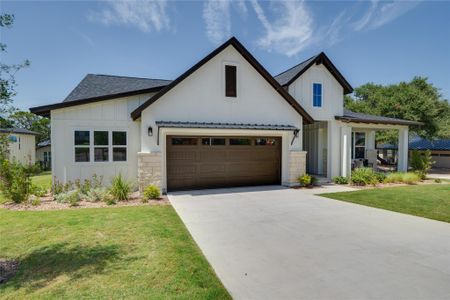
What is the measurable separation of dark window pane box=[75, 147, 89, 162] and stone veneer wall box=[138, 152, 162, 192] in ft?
8.41

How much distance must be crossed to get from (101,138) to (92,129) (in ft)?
1.75

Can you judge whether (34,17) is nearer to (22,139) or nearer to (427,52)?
(427,52)

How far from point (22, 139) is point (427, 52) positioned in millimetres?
39517

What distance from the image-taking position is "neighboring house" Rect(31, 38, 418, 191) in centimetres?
1063

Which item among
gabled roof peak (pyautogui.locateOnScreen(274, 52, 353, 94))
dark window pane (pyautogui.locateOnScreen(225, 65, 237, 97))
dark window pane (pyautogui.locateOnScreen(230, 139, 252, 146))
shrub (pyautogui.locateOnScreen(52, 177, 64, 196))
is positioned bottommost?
shrub (pyautogui.locateOnScreen(52, 177, 64, 196))

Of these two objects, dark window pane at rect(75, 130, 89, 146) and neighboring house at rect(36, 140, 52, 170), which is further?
neighboring house at rect(36, 140, 52, 170)

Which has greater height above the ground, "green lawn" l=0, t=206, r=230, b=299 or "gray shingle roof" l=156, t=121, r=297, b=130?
"gray shingle roof" l=156, t=121, r=297, b=130

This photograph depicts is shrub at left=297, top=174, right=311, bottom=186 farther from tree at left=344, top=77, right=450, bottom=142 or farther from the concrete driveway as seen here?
tree at left=344, top=77, right=450, bottom=142

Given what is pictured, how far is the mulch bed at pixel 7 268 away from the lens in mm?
3889

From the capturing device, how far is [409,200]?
31.8 ft

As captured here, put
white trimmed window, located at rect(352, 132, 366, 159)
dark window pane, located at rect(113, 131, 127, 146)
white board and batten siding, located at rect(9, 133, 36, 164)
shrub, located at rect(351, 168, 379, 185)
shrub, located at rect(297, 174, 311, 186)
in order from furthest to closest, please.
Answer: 1. white board and batten siding, located at rect(9, 133, 36, 164)
2. white trimmed window, located at rect(352, 132, 366, 159)
3. shrub, located at rect(351, 168, 379, 185)
4. shrub, located at rect(297, 174, 311, 186)
5. dark window pane, located at rect(113, 131, 127, 146)

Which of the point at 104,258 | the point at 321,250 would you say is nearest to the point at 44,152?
the point at 104,258

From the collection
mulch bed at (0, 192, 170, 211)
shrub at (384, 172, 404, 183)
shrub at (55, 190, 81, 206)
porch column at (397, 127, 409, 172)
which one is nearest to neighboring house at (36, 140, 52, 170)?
mulch bed at (0, 192, 170, 211)

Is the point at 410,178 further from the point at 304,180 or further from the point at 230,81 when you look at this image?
the point at 230,81
